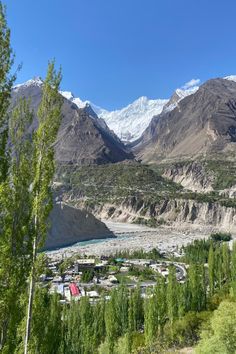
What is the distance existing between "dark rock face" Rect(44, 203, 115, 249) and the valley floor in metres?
4.46

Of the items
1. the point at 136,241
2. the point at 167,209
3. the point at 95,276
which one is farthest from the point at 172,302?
the point at 167,209

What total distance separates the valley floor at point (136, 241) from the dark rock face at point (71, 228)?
176 inches

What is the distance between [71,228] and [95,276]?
60377mm

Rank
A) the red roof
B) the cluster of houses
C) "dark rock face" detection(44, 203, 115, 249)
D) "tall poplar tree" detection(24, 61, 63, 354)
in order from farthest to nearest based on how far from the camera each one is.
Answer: "dark rock face" detection(44, 203, 115, 249) < the cluster of houses < the red roof < "tall poplar tree" detection(24, 61, 63, 354)

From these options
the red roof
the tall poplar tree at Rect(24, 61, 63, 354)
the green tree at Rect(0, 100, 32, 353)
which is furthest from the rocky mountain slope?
the green tree at Rect(0, 100, 32, 353)

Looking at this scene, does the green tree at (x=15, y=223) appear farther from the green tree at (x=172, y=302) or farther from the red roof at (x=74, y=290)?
the red roof at (x=74, y=290)

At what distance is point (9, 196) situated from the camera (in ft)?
Result: 46.5

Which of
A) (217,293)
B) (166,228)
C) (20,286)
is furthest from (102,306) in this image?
(166,228)

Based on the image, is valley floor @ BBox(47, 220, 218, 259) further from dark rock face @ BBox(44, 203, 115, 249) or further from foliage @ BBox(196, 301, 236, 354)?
foliage @ BBox(196, 301, 236, 354)

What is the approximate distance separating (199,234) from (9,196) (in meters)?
139

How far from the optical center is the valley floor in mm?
111062

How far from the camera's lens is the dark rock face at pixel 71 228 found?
129000 mm

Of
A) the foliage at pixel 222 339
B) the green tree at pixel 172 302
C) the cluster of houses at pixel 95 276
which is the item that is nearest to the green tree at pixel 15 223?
the foliage at pixel 222 339

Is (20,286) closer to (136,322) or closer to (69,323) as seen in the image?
(69,323)
